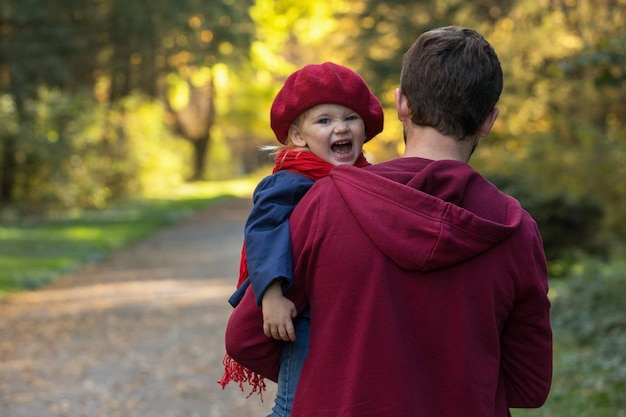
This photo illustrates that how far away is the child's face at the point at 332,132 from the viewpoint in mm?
2695

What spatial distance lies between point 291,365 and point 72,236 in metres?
A: 17.1

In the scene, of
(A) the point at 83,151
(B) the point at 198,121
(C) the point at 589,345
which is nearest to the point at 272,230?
(C) the point at 589,345

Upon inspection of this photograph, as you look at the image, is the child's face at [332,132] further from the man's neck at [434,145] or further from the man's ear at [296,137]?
Answer: the man's neck at [434,145]

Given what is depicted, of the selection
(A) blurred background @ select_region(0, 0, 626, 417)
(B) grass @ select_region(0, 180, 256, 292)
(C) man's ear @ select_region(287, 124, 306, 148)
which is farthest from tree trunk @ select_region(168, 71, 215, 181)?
(C) man's ear @ select_region(287, 124, 306, 148)

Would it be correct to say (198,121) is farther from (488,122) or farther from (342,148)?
(488,122)

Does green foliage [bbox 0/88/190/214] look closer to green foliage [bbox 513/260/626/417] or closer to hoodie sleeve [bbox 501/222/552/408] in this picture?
green foliage [bbox 513/260/626/417]

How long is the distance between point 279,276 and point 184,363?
258 inches

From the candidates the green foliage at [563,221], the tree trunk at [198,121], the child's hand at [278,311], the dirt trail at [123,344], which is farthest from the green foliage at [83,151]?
the child's hand at [278,311]

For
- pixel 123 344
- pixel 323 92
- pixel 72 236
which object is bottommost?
pixel 72 236

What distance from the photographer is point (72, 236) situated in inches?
753

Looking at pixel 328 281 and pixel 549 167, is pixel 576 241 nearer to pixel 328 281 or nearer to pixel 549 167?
pixel 549 167

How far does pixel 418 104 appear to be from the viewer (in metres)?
2.38

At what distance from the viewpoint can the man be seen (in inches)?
91.4

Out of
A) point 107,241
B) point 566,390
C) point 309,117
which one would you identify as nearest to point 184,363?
point 566,390
